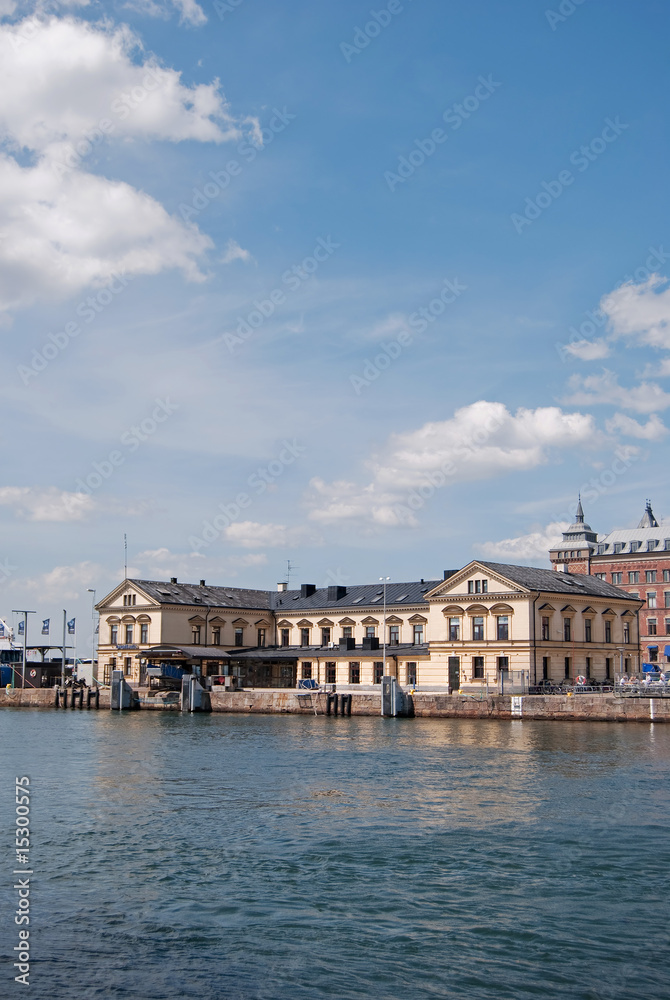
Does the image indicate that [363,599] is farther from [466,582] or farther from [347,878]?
[347,878]

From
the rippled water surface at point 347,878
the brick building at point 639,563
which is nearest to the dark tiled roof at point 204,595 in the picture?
the brick building at point 639,563

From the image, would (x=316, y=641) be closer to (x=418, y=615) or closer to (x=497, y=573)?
(x=418, y=615)

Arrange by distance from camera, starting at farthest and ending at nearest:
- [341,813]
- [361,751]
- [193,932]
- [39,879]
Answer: [361,751] → [341,813] → [39,879] → [193,932]

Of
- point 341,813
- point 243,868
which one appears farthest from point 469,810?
point 243,868

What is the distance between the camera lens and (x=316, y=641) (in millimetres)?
100500

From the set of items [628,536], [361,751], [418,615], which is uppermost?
[628,536]

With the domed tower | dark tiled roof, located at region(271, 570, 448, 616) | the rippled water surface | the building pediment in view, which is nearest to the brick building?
the domed tower

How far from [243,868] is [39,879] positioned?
4370 millimetres

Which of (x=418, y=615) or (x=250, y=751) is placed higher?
(x=418, y=615)

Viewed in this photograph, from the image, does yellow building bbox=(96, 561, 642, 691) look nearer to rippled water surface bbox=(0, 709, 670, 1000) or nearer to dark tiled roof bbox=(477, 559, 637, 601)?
dark tiled roof bbox=(477, 559, 637, 601)

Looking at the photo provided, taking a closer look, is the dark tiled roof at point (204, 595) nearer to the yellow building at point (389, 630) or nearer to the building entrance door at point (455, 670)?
the yellow building at point (389, 630)

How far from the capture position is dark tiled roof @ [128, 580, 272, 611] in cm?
9988

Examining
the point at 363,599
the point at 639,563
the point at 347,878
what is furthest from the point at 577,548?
the point at 347,878

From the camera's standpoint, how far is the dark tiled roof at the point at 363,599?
309 ft
